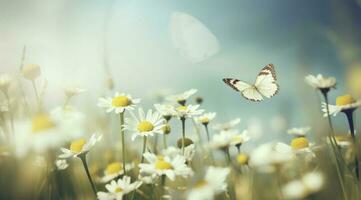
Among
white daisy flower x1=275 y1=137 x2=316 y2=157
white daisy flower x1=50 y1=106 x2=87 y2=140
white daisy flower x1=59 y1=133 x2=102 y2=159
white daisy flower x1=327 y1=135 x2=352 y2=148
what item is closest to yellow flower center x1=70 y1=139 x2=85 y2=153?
white daisy flower x1=59 y1=133 x2=102 y2=159

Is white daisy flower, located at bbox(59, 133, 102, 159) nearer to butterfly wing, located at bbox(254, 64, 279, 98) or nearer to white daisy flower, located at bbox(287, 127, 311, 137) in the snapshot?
butterfly wing, located at bbox(254, 64, 279, 98)

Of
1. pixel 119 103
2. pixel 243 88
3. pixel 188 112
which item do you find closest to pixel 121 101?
pixel 119 103

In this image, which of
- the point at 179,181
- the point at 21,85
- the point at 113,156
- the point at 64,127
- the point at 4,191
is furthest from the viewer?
the point at 113,156

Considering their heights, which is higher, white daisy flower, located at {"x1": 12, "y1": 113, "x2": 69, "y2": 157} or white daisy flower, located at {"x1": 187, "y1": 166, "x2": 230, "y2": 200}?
white daisy flower, located at {"x1": 12, "y1": 113, "x2": 69, "y2": 157}

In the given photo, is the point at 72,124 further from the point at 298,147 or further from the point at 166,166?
the point at 298,147

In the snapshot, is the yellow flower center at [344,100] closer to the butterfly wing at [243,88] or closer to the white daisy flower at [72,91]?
the butterfly wing at [243,88]

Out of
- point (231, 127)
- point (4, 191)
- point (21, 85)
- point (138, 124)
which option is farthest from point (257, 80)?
point (4, 191)

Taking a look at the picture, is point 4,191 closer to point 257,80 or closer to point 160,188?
point 160,188
